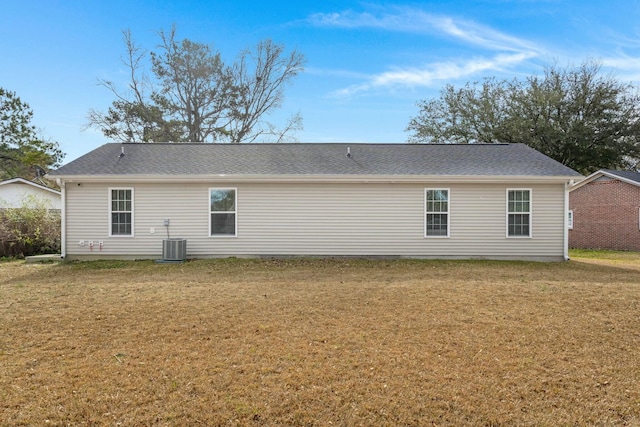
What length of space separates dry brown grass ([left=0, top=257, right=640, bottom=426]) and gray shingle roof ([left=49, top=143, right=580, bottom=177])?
4616mm

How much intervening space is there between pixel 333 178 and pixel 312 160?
1689mm

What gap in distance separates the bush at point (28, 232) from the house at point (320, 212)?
7.47ft

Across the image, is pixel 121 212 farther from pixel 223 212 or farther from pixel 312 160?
pixel 312 160

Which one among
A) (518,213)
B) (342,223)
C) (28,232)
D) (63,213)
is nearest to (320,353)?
(342,223)

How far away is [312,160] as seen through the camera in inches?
502

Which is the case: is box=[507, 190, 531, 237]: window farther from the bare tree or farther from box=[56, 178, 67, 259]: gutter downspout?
the bare tree

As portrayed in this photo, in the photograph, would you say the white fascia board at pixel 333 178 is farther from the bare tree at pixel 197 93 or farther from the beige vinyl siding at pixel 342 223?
the bare tree at pixel 197 93

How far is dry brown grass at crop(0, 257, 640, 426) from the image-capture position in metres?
2.94

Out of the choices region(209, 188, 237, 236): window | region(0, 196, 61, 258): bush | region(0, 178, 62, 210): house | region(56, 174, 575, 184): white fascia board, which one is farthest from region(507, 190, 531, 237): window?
region(0, 178, 62, 210): house

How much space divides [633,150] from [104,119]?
113 feet

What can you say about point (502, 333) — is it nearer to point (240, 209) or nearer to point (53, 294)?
point (53, 294)

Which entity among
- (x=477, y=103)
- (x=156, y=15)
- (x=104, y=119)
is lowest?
(x=104, y=119)

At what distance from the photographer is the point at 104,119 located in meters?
24.9

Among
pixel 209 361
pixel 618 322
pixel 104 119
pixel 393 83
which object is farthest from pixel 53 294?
pixel 104 119
